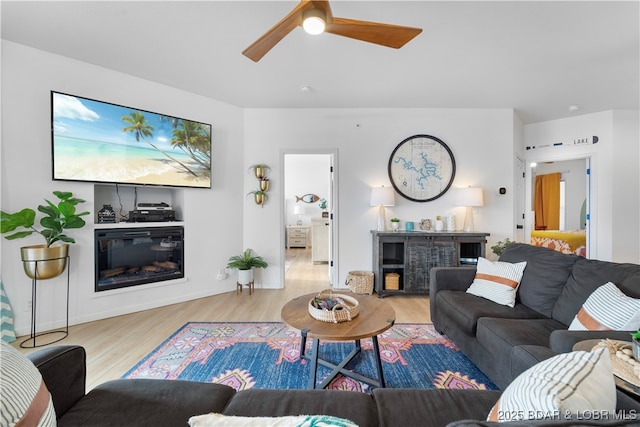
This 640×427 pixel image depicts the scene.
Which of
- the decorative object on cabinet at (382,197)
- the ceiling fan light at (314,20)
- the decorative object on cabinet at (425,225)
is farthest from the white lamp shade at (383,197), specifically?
the ceiling fan light at (314,20)

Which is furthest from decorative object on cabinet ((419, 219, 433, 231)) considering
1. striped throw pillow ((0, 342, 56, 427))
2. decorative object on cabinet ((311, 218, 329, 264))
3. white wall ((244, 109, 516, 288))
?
striped throw pillow ((0, 342, 56, 427))

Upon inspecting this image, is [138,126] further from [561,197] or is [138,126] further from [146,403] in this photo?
[561,197]

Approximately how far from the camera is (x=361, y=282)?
11.7 feet

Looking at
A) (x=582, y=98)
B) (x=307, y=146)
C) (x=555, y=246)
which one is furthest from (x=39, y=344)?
(x=555, y=246)

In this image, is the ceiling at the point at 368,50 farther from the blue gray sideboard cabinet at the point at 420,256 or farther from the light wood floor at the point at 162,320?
the light wood floor at the point at 162,320

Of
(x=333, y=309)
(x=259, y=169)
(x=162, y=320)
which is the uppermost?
(x=259, y=169)

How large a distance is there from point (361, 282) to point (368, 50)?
273 centimetres

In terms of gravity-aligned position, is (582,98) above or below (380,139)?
above

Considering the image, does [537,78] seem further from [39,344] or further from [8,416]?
[39,344]

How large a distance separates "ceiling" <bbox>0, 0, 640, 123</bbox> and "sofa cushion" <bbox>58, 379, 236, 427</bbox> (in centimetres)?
244

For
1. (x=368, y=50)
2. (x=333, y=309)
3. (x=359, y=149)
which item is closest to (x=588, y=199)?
(x=359, y=149)

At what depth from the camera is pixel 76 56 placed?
8.61ft

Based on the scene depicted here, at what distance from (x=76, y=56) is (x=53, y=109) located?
1.98 feet

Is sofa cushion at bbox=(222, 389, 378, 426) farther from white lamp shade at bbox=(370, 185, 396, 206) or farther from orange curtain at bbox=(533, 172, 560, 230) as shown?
orange curtain at bbox=(533, 172, 560, 230)
